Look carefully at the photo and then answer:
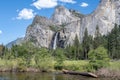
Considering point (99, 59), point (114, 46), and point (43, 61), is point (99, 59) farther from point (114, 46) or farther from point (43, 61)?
point (114, 46)

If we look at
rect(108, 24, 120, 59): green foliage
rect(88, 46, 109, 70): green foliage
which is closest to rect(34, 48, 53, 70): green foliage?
rect(88, 46, 109, 70): green foliage

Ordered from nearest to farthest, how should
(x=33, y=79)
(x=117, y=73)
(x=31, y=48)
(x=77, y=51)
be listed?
(x=33, y=79), (x=117, y=73), (x=31, y=48), (x=77, y=51)

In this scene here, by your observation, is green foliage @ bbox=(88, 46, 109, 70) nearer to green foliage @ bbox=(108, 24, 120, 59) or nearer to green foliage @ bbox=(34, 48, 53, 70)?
green foliage @ bbox=(34, 48, 53, 70)

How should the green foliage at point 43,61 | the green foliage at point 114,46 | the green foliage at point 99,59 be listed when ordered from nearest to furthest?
the green foliage at point 99,59, the green foliage at point 43,61, the green foliage at point 114,46

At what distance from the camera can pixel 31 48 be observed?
97312 millimetres

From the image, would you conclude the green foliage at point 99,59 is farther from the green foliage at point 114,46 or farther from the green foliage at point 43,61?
the green foliage at point 114,46

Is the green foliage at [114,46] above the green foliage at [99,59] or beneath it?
above

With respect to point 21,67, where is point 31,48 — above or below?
above

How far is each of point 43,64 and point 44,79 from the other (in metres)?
29.0

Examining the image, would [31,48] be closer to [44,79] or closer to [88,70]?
[88,70]

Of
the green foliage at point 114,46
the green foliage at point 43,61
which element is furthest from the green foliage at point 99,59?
the green foliage at point 114,46

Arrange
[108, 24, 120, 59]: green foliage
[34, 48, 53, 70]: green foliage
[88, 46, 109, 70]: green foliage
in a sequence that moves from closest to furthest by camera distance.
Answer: [88, 46, 109, 70]: green foliage < [34, 48, 53, 70]: green foliage < [108, 24, 120, 59]: green foliage

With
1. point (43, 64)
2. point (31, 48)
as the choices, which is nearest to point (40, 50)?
point (31, 48)

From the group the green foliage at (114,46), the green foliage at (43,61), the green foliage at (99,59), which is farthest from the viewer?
the green foliage at (114,46)
